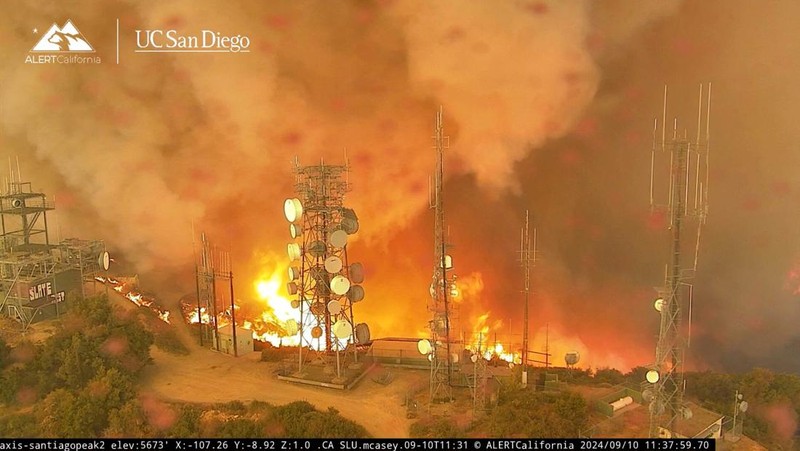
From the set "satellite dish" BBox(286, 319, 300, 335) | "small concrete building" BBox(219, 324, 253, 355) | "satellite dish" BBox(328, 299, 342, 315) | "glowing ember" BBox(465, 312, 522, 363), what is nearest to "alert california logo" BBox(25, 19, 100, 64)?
"small concrete building" BBox(219, 324, 253, 355)

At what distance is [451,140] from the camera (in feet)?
86.2

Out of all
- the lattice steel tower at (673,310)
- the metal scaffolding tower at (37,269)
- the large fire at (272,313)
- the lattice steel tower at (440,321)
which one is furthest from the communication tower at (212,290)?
the lattice steel tower at (673,310)

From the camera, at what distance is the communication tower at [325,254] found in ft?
62.4

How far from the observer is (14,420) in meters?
17.5

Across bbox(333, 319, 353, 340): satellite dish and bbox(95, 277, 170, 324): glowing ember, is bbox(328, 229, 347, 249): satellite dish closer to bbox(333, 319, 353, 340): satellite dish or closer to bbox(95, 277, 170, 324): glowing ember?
bbox(333, 319, 353, 340): satellite dish

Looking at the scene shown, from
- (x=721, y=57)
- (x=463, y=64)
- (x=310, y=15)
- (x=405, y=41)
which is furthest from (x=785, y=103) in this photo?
(x=310, y=15)

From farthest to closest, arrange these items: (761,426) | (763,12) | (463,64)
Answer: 1. (463,64)
2. (763,12)
3. (761,426)

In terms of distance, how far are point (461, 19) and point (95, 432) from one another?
63.9ft

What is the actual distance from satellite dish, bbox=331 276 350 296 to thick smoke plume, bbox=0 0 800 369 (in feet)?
26.0

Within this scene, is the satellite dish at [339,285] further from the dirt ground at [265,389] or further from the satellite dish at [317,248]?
the dirt ground at [265,389]

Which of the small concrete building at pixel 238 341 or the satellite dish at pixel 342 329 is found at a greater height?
the satellite dish at pixel 342 329

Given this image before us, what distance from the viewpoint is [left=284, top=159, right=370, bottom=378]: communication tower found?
62.4 ft

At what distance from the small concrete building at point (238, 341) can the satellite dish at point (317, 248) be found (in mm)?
A: 5278

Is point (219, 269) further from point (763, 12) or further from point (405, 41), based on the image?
point (763, 12)
